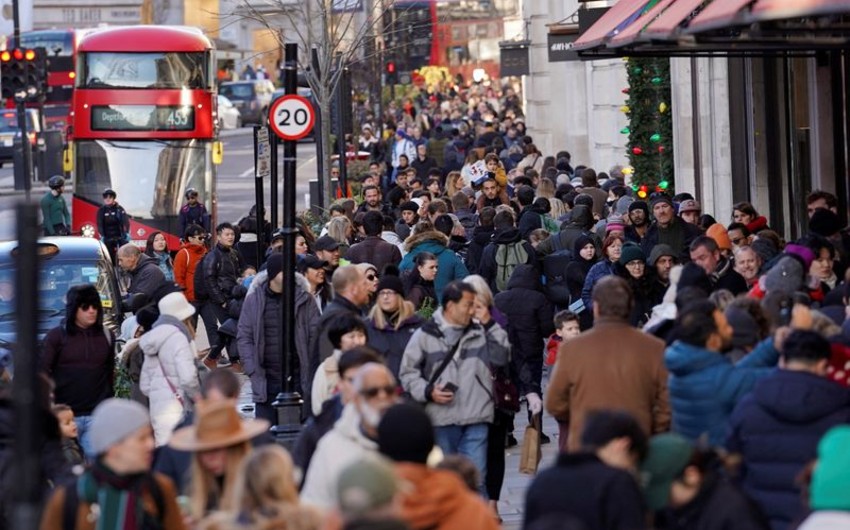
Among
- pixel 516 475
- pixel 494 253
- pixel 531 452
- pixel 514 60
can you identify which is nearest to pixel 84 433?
pixel 531 452

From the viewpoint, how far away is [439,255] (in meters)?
15.1

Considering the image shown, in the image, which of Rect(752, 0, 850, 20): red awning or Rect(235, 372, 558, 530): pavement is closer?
Rect(752, 0, 850, 20): red awning

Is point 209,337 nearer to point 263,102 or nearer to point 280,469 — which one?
point 280,469

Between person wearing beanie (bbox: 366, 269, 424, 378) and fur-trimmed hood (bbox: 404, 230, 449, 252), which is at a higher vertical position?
fur-trimmed hood (bbox: 404, 230, 449, 252)

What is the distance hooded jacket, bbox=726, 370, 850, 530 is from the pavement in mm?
2196

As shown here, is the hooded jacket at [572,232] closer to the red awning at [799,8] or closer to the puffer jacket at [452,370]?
the puffer jacket at [452,370]

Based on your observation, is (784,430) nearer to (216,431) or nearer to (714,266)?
(216,431)

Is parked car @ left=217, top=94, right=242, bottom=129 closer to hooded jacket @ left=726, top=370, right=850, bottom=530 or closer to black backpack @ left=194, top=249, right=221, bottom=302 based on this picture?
black backpack @ left=194, top=249, right=221, bottom=302

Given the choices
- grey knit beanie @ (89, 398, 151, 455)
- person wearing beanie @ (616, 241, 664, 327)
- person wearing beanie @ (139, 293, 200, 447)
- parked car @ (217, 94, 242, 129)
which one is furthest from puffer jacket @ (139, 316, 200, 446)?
parked car @ (217, 94, 242, 129)

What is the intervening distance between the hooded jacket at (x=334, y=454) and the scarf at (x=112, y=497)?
65 centimetres

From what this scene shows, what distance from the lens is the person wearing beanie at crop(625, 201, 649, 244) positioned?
16.0 metres

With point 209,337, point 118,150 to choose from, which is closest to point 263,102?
point 118,150

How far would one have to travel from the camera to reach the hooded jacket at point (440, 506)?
20.4 ft

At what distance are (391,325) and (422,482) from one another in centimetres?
494
